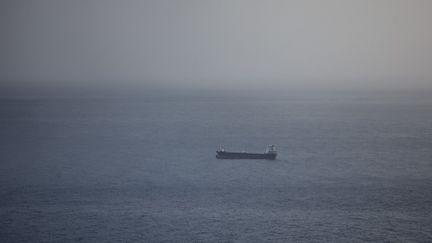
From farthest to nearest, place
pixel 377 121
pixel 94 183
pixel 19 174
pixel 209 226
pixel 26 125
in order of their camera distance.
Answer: pixel 377 121 < pixel 26 125 < pixel 19 174 < pixel 94 183 < pixel 209 226

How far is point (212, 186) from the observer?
60656mm

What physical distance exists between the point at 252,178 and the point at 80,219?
2422 centimetres

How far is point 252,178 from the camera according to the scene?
6450 cm

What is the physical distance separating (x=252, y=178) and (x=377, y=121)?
244 feet

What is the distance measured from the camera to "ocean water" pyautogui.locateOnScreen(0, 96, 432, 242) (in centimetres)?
4578

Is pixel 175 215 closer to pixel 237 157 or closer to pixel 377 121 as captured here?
pixel 237 157

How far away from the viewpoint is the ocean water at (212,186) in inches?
1802

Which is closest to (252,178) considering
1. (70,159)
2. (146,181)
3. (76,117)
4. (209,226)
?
(146,181)

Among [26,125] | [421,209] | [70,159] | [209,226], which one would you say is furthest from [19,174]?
[26,125]

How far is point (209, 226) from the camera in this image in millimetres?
46906

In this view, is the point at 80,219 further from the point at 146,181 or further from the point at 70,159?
the point at 70,159

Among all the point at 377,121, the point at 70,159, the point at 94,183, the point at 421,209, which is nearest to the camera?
the point at 421,209

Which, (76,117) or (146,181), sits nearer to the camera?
(146,181)

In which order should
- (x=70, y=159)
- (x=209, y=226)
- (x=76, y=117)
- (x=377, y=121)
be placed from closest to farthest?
(x=209, y=226) < (x=70, y=159) < (x=377, y=121) < (x=76, y=117)
